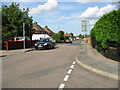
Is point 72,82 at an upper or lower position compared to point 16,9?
lower

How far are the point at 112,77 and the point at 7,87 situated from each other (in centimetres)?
392

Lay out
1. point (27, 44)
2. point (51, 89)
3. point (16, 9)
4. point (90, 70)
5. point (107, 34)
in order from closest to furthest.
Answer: point (51, 89) → point (90, 70) → point (107, 34) → point (16, 9) → point (27, 44)

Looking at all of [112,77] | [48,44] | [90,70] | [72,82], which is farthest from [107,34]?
[48,44]

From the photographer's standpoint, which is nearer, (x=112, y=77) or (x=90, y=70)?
(x=112, y=77)

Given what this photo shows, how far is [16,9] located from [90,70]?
68.3 feet

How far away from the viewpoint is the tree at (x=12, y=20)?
23987mm

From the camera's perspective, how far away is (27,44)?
27.5 meters

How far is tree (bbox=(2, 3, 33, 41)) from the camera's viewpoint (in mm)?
23987

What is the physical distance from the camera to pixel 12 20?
24.0 meters

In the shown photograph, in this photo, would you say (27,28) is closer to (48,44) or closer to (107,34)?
(48,44)

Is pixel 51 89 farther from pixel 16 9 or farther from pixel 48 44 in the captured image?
pixel 16 9

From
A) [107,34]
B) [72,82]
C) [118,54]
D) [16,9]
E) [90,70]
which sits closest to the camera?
[72,82]

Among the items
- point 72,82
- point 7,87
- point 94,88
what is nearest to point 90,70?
point 72,82

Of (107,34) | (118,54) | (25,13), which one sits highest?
(25,13)
